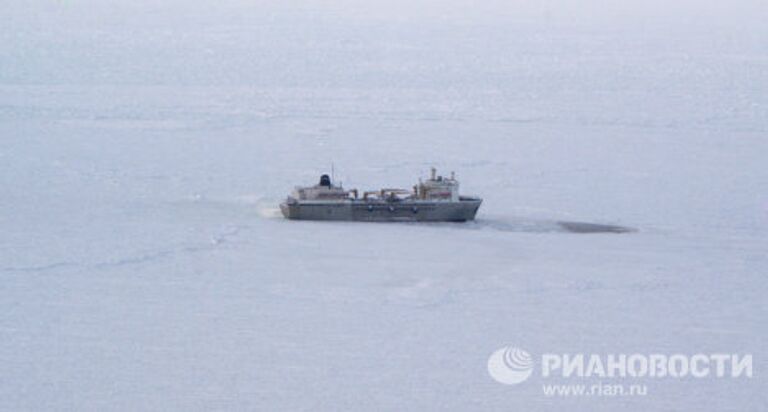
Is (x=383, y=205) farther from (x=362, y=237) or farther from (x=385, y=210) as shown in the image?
(x=362, y=237)

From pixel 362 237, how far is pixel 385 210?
106cm

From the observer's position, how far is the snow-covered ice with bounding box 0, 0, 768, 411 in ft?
34.3

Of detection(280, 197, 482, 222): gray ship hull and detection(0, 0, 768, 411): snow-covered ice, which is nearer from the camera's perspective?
detection(0, 0, 768, 411): snow-covered ice

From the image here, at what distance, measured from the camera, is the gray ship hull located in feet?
52.6

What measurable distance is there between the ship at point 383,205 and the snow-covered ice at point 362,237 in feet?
0.68

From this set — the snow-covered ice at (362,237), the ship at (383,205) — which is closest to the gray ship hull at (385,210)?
the ship at (383,205)

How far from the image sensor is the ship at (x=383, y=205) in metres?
16.1

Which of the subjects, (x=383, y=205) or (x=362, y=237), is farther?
(x=383, y=205)

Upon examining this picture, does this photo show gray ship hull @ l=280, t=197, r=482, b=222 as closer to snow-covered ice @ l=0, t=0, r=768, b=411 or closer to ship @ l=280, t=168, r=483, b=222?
ship @ l=280, t=168, r=483, b=222

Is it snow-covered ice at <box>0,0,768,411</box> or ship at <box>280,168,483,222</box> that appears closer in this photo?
snow-covered ice at <box>0,0,768,411</box>

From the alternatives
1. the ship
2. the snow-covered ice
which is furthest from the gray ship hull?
the snow-covered ice

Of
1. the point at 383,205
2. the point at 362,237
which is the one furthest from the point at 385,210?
the point at 362,237

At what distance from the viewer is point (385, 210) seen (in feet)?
53.3

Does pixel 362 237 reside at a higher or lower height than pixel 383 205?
lower
